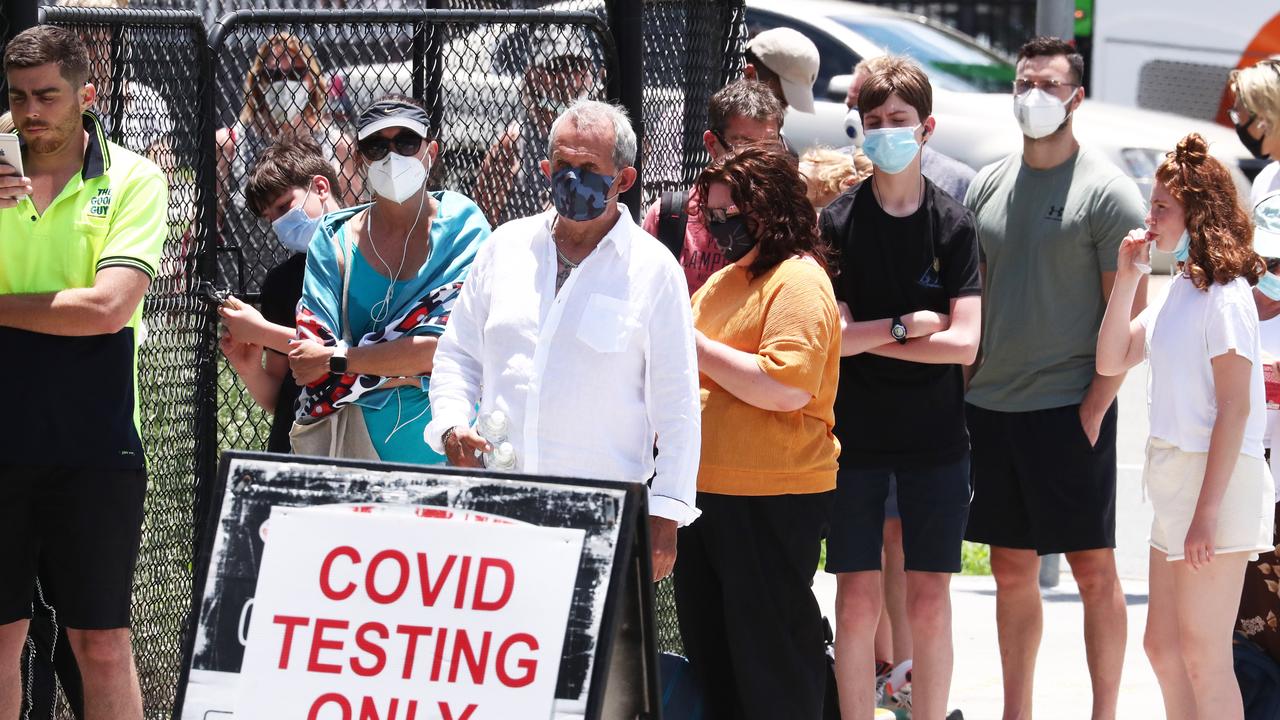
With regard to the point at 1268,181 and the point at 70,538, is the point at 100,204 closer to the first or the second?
the point at 70,538

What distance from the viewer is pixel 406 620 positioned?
3.47 metres

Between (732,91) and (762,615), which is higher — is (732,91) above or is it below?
above

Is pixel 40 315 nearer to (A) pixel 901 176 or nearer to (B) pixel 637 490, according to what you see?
(B) pixel 637 490

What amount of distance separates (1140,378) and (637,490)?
861 cm

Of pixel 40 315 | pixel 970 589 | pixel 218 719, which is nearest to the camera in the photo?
pixel 218 719

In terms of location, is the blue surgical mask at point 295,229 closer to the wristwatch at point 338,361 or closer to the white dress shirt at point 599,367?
the wristwatch at point 338,361

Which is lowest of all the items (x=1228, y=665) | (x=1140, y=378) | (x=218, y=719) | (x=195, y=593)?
(x=1140, y=378)

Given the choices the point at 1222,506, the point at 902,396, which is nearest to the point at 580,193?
the point at 902,396

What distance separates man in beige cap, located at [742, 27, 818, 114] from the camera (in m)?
5.97

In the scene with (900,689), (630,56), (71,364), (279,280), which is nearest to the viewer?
(71,364)

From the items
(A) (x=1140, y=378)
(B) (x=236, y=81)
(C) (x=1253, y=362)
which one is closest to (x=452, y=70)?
(B) (x=236, y=81)

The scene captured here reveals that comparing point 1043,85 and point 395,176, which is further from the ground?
point 1043,85

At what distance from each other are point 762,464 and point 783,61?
2080mm

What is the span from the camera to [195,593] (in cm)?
354
